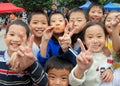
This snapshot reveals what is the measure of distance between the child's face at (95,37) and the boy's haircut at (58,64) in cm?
26

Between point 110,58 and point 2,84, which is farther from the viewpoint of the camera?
point 110,58

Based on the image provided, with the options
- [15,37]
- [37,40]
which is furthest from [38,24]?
[15,37]

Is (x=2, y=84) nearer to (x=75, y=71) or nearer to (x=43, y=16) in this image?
(x=75, y=71)

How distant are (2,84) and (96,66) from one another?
821 mm

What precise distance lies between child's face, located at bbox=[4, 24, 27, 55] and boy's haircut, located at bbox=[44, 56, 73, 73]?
355 mm

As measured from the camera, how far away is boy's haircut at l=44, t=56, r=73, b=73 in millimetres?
2777

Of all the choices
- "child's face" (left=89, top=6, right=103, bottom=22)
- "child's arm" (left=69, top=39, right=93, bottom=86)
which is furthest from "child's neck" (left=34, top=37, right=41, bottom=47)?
"child's arm" (left=69, top=39, right=93, bottom=86)

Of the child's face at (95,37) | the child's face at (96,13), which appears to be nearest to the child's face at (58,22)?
the child's face at (95,37)

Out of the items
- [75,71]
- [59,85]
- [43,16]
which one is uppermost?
[43,16]

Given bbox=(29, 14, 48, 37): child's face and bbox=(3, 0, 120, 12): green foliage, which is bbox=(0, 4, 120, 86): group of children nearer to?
bbox=(29, 14, 48, 37): child's face

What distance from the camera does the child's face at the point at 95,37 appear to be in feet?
9.53

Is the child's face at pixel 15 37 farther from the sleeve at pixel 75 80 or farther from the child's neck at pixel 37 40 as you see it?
the child's neck at pixel 37 40

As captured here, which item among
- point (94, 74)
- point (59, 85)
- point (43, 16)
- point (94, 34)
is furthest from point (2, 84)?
point (43, 16)

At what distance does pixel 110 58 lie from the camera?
295cm
